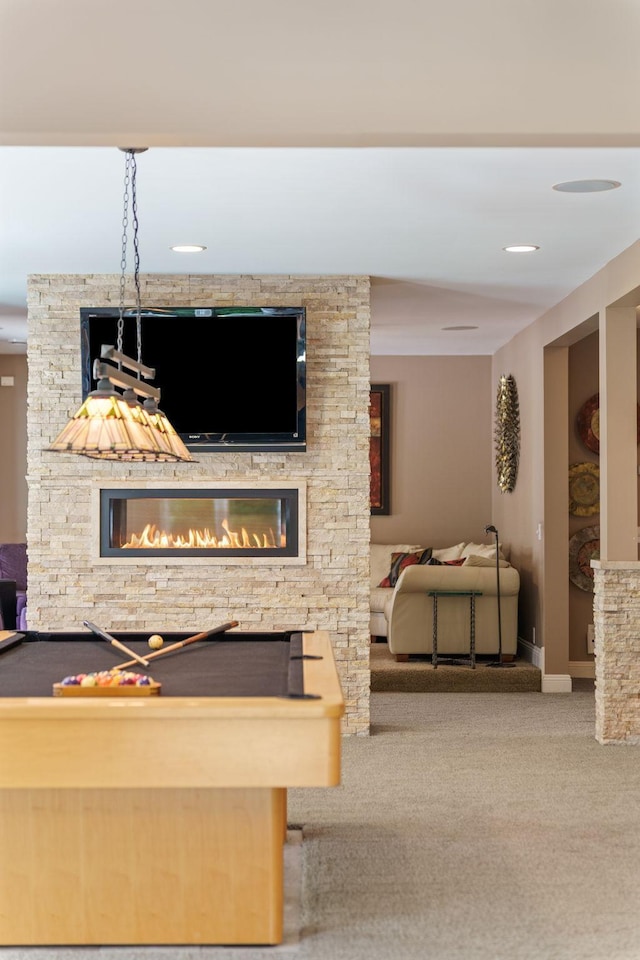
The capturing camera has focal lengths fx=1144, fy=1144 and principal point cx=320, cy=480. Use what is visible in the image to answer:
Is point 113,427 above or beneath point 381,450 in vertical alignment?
beneath

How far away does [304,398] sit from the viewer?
6.62 m

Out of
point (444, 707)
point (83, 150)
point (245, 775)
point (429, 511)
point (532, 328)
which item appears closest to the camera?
point (245, 775)

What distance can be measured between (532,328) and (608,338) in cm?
212

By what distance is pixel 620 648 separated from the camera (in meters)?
6.29

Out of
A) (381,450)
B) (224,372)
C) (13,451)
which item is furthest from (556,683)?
(13,451)

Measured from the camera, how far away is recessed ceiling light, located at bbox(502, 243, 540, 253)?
19.3 ft

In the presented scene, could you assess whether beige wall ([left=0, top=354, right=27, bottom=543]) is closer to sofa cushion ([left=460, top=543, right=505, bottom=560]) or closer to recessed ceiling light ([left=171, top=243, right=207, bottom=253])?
sofa cushion ([left=460, top=543, right=505, bottom=560])

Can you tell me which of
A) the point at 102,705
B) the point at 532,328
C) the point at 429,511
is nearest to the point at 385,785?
the point at 102,705

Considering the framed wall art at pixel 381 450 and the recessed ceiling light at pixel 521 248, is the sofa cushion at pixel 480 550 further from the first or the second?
the recessed ceiling light at pixel 521 248

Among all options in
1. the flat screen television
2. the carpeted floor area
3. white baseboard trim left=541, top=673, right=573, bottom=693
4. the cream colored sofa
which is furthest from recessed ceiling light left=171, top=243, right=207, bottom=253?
white baseboard trim left=541, top=673, right=573, bottom=693

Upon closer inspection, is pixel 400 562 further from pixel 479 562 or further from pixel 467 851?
pixel 467 851

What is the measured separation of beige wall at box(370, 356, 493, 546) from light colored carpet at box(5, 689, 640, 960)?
3646mm

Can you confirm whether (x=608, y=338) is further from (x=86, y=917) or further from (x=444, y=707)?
(x=86, y=917)

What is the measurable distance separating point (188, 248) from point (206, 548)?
177 cm
